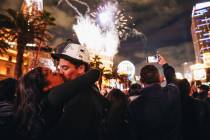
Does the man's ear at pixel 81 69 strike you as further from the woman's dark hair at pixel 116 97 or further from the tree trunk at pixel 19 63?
the tree trunk at pixel 19 63

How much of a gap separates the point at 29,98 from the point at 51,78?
0.35 m

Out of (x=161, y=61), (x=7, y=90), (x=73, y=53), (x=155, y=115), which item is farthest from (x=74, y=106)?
(x=161, y=61)

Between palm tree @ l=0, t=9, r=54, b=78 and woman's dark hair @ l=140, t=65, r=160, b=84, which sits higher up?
palm tree @ l=0, t=9, r=54, b=78

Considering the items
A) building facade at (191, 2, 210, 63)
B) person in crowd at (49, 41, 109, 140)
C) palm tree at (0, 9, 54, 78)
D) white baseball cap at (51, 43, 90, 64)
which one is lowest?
person in crowd at (49, 41, 109, 140)

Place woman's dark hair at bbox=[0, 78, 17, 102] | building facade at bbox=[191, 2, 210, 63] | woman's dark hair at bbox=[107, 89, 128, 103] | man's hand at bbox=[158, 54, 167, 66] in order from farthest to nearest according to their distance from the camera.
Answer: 1. building facade at bbox=[191, 2, 210, 63]
2. man's hand at bbox=[158, 54, 167, 66]
3. woman's dark hair at bbox=[107, 89, 128, 103]
4. woman's dark hair at bbox=[0, 78, 17, 102]

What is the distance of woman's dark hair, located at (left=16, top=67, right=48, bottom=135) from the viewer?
301 cm

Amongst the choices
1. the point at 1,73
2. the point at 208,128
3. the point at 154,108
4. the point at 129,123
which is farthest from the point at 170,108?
the point at 1,73

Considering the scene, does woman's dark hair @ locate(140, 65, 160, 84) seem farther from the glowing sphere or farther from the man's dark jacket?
the glowing sphere

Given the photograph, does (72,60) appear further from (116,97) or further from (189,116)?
(189,116)

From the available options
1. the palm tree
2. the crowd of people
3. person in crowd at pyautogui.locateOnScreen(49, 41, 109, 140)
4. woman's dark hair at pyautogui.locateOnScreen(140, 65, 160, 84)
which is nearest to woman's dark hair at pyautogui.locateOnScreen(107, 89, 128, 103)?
the crowd of people

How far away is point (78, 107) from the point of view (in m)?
2.74

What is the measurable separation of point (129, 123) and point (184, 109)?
3.97ft

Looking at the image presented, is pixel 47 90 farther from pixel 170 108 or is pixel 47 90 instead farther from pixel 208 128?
pixel 208 128

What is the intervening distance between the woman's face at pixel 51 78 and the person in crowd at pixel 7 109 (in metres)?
0.60
